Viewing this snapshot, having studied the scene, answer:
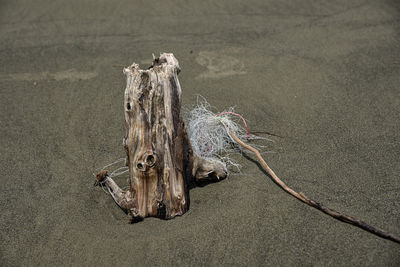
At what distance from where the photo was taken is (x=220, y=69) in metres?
5.56

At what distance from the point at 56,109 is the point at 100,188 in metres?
1.64

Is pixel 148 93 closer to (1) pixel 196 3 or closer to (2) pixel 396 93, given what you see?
(2) pixel 396 93

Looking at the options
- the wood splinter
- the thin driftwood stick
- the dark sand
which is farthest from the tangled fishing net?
the wood splinter

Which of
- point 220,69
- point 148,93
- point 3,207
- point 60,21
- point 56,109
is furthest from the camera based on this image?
point 60,21

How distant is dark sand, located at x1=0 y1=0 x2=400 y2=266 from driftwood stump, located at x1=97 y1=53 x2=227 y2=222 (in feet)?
0.53

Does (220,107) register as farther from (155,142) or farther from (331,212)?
(331,212)

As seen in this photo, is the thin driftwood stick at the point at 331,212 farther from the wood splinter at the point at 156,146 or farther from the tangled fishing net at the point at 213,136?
the tangled fishing net at the point at 213,136

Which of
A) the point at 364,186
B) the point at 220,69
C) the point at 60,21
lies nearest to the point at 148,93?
the point at 364,186

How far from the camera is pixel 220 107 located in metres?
4.74

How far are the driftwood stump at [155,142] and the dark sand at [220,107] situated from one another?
6.3 inches

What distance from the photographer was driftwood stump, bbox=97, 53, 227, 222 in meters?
3.01

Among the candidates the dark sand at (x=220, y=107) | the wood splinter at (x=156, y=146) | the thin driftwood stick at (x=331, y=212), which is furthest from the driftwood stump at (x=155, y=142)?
the thin driftwood stick at (x=331, y=212)

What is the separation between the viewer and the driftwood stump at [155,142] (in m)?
3.01

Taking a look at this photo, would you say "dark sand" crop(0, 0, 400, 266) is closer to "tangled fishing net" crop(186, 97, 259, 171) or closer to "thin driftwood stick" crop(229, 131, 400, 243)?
"thin driftwood stick" crop(229, 131, 400, 243)
